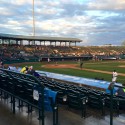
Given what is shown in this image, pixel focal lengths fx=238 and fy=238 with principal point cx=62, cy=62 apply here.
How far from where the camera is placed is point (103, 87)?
48.4 feet

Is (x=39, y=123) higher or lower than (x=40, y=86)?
lower

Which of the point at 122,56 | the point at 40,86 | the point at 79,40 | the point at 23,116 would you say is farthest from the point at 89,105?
the point at 79,40

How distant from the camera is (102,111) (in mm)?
8203

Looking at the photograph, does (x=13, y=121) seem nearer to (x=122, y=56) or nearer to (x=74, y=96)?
(x=74, y=96)

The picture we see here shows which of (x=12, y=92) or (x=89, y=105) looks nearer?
(x=12, y=92)

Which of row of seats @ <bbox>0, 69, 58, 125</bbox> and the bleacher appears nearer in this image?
row of seats @ <bbox>0, 69, 58, 125</bbox>

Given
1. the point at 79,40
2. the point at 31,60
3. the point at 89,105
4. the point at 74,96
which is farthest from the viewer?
the point at 79,40

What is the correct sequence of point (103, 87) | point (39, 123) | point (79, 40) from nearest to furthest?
point (39, 123)
point (103, 87)
point (79, 40)

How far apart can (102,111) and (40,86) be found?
3.32 metres

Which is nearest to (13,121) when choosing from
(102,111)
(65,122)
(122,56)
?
(65,122)

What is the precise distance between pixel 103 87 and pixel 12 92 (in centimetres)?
778

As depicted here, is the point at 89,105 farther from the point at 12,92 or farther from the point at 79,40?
the point at 79,40

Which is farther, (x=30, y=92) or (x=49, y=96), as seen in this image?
(x=30, y=92)

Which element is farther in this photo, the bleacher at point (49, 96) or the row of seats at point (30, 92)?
the bleacher at point (49, 96)
